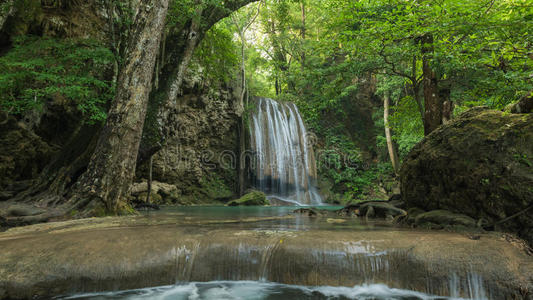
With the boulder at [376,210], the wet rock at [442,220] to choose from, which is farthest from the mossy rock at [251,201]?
the wet rock at [442,220]

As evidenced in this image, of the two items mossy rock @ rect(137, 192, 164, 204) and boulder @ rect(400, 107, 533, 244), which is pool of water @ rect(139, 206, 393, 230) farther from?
mossy rock @ rect(137, 192, 164, 204)

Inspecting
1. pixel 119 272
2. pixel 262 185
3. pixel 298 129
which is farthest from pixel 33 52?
pixel 298 129

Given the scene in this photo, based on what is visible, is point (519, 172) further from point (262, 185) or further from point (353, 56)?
point (262, 185)

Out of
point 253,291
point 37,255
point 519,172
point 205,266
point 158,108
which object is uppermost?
point 158,108

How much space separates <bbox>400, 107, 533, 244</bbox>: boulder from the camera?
319cm

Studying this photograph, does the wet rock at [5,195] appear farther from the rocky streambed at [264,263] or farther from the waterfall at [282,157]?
the waterfall at [282,157]

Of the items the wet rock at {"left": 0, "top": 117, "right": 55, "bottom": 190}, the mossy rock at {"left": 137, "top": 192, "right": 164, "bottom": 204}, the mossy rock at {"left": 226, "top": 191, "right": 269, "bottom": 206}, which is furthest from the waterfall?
the wet rock at {"left": 0, "top": 117, "right": 55, "bottom": 190}

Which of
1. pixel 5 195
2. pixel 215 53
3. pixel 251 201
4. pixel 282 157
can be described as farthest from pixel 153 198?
pixel 282 157

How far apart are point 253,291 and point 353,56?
681 centimetres

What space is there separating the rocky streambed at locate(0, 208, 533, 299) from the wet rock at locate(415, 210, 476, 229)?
1013mm

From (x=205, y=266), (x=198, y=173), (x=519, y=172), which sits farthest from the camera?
(x=198, y=173)

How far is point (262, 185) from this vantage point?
1593 centimetres

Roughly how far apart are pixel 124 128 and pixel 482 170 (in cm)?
585

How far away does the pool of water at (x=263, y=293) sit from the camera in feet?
7.20
